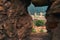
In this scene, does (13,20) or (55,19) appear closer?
(55,19)

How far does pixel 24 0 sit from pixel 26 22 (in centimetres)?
53

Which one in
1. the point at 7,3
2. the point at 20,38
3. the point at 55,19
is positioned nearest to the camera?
the point at 55,19

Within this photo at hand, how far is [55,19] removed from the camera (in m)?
3.47

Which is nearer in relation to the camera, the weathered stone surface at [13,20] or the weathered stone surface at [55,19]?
the weathered stone surface at [55,19]

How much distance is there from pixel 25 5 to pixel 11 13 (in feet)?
1.62

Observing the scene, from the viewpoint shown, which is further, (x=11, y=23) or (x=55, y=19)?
(x=11, y=23)

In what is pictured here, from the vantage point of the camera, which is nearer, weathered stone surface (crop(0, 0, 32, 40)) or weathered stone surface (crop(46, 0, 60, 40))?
weathered stone surface (crop(46, 0, 60, 40))

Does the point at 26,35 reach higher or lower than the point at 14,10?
lower

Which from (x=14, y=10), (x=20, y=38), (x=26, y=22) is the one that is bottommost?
(x=20, y=38)

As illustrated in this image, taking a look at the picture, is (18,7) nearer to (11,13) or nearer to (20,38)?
(11,13)

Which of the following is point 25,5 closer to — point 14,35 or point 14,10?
point 14,10

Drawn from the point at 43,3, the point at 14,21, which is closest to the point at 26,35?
the point at 14,21

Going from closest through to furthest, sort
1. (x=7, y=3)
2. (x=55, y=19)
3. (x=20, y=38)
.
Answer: (x=55, y=19) → (x=7, y=3) → (x=20, y=38)

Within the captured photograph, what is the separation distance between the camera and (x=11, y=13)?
4.26 m
